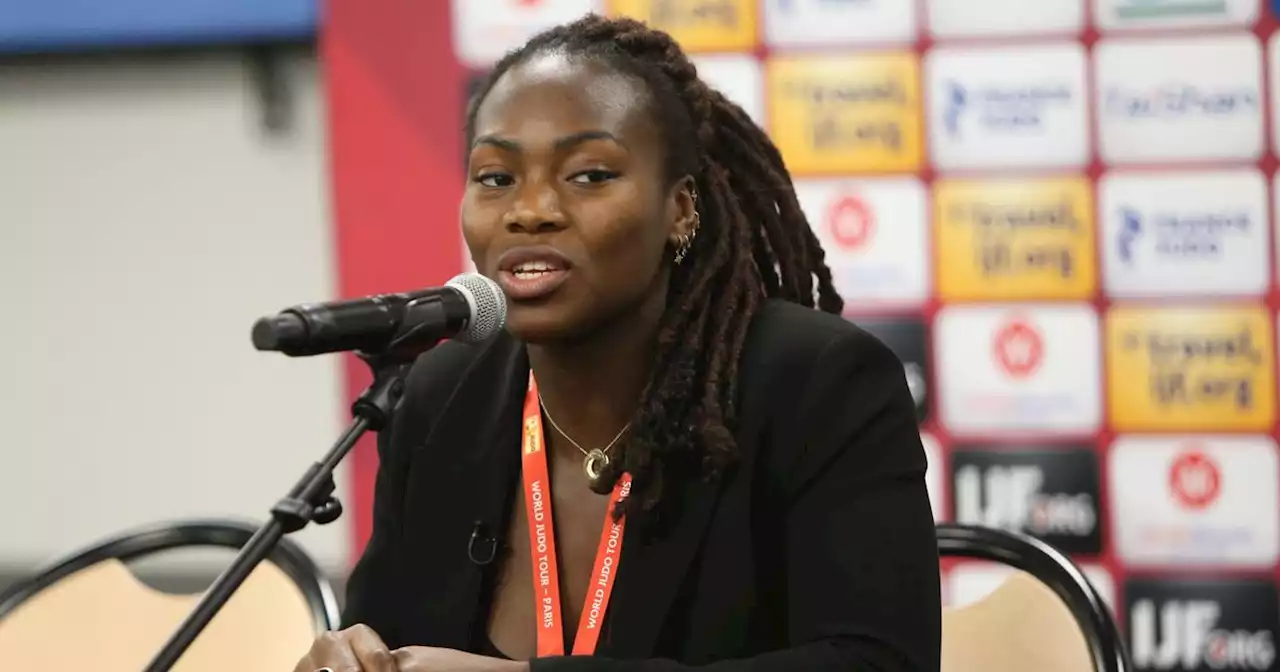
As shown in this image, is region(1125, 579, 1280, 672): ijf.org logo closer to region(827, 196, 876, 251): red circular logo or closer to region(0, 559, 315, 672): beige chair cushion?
region(827, 196, 876, 251): red circular logo

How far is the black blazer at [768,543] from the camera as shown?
53.4 inches

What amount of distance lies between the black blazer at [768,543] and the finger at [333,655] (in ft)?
0.51

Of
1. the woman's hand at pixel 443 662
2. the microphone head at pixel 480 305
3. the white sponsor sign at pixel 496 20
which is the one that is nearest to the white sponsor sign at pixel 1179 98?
the white sponsor sign at pixel 496 20

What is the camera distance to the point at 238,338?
150 inches

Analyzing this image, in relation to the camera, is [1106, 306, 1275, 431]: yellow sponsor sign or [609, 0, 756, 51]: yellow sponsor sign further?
[609, 0, 756, 51]: yellow sponsor sign

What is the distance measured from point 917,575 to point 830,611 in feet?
0.27

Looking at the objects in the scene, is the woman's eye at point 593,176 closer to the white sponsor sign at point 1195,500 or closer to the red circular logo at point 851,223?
the red circular logo at point 851,223

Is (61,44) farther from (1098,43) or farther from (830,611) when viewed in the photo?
(830,611)

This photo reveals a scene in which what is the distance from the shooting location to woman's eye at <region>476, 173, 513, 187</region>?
1449 millimetres

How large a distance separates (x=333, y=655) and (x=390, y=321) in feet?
0.94

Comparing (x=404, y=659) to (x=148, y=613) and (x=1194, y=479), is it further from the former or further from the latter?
(x=1194, y=479)

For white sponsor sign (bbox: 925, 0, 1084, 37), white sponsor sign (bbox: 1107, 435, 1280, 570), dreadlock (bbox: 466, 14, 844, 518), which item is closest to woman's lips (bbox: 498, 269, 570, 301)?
dreadlock (bbox: 466, 14, 844, 518)

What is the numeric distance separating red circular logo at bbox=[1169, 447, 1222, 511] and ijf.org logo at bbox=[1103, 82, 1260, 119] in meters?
0.59

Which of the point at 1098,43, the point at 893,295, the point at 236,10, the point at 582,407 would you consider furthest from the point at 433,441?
the point at 236,10
